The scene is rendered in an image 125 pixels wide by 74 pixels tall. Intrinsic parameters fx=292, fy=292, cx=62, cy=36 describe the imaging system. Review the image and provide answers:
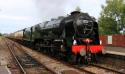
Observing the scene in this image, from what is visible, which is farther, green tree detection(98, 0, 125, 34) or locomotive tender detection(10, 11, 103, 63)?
green tree detection(98, 0, 125, 34)

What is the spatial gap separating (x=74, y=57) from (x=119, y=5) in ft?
179

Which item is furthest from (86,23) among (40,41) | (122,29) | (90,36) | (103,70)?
(122,29)

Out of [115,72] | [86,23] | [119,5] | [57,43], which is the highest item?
[119,5]

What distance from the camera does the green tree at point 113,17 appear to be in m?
69.1

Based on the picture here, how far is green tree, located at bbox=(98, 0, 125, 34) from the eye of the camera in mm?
69088

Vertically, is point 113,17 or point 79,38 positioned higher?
point 113,17

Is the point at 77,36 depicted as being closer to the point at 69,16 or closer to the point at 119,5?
the point at 69,16

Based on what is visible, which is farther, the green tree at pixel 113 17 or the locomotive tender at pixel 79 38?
the green tree at pixel 113 17

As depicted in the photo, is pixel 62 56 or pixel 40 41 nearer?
pixel 62 56

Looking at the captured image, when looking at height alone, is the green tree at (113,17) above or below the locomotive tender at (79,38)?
above

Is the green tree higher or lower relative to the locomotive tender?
higher

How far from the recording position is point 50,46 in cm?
2250

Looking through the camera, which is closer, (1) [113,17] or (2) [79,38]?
(2) [79,38]

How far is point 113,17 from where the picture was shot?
231 feet
